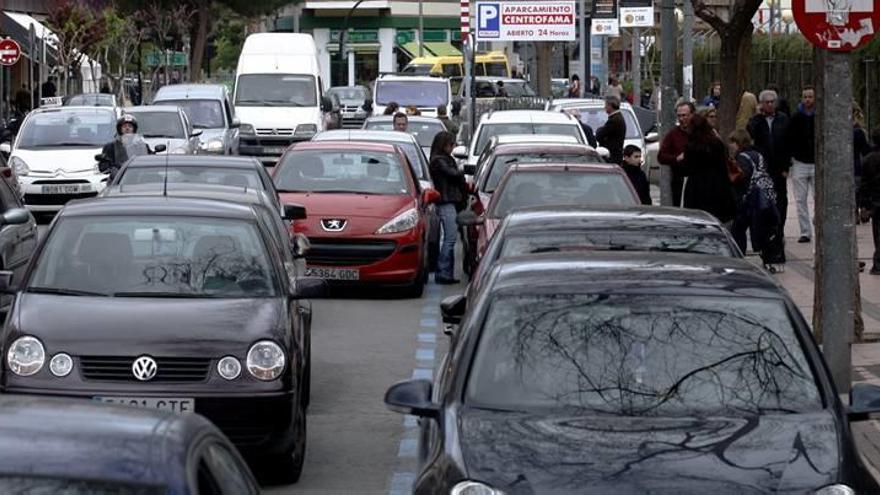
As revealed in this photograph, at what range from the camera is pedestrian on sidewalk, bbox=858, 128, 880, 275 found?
66.3ft

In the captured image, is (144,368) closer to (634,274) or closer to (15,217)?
(634,274)

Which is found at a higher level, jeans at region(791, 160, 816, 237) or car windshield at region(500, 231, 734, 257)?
car windshield at region(500, 231, 734, 257)

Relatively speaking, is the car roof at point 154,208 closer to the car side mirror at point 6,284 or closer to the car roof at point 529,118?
the car side mirror at point 6,284

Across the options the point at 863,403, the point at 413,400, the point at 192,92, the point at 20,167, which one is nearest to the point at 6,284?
the point at 413,400

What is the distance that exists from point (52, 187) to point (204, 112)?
10.7 metres

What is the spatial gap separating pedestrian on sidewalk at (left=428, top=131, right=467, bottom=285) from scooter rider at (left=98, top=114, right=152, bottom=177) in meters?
4.63

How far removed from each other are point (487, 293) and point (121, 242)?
146 inches

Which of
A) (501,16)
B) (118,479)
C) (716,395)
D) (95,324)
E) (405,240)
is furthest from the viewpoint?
(501,16)

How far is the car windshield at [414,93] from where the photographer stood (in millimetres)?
46438

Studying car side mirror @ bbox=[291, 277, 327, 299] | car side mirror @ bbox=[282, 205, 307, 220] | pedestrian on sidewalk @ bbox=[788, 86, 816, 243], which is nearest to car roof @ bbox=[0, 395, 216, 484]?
car side mirror @ bbox=[291, 277, 327, 299]

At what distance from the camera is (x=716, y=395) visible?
24.0ft

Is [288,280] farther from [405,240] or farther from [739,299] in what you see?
[405,240]

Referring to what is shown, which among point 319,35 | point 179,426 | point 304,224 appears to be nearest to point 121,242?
point 179,426

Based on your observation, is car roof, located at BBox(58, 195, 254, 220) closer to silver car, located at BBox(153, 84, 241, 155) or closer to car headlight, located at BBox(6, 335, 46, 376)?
car headlight, located at BBox(6, 335, 46, 376)
